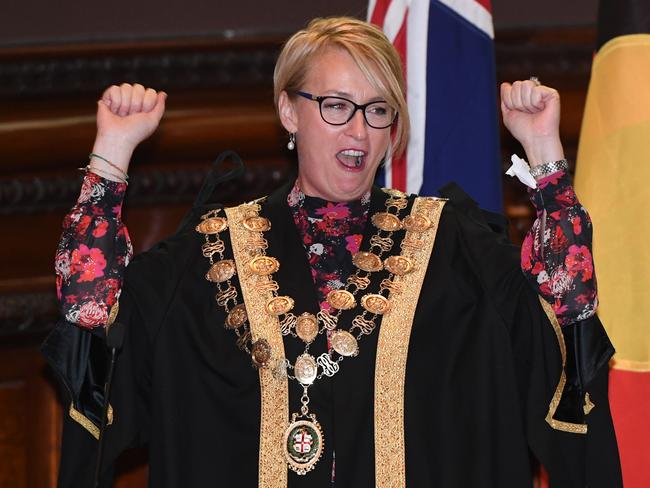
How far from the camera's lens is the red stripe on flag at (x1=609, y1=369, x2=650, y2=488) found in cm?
286

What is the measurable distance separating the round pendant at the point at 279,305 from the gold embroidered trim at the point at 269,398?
1 cm

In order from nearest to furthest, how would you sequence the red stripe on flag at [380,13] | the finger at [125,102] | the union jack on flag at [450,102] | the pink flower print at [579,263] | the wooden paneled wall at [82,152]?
the pink flower print at [579,263], the finger at [125,102], the union jack on flag at [450,102], the red stripe on flag at [380,13], the wooden paneled wall at [82,152]

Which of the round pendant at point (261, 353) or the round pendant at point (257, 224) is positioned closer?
the round pendant at point (261, 353)

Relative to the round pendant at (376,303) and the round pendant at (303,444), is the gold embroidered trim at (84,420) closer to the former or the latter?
the round pendant at (303,444)

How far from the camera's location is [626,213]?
2.90 meters

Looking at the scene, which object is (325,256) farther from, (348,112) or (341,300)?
(348,112)

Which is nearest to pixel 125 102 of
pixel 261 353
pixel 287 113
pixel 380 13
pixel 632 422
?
pixel 287 113

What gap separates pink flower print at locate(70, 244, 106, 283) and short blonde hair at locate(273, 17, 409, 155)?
587 mm

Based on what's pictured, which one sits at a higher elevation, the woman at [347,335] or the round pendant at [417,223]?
the round pendant at [417,223]

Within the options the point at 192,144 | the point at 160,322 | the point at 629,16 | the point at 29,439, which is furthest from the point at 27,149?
the point at 629,16

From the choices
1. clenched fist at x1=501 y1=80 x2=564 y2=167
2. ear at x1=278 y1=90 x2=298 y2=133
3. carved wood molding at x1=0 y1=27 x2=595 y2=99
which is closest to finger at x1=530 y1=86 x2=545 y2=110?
clenched fist at x1=501 y1=80 x2=564 y2=167

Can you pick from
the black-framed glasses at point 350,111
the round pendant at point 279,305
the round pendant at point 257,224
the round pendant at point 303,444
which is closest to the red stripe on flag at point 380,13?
the black-framed glasses at point 350,111

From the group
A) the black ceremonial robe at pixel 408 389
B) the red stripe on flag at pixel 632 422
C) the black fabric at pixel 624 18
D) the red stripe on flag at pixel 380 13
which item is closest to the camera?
the black ceremonial robe at pixel 408 389

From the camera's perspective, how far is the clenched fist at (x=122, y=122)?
2.45 m
